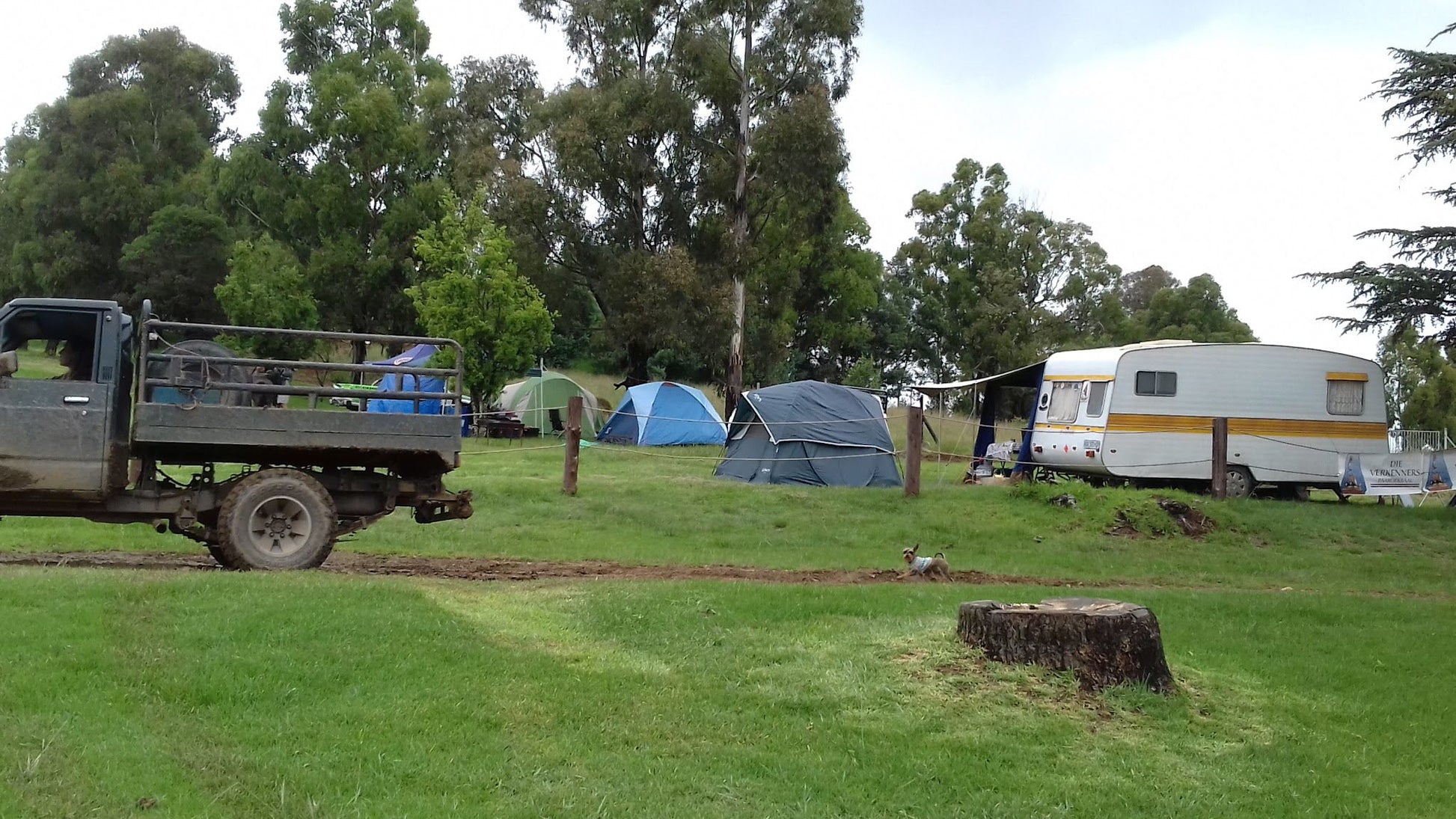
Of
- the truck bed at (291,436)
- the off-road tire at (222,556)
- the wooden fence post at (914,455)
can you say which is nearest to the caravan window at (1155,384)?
the wooden fence post at (914,455)

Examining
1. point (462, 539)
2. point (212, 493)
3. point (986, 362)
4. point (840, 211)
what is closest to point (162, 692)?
point (212, 493)

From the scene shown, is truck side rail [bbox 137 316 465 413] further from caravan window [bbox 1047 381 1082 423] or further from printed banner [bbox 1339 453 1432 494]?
printed banner [bbox 1339 453 1432 494]

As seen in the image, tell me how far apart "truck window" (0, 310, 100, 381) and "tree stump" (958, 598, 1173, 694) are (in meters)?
7.10

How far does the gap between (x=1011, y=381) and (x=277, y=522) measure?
15950 millimetres

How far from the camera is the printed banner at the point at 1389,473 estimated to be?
60.7 ft

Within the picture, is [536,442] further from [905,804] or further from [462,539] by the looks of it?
[905,804]

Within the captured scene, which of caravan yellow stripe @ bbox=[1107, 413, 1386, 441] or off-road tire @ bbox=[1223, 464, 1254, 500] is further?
off-road tire @ bbox=[1223, 464, 1254, 500]

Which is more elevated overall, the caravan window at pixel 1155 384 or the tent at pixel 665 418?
the caravan window at pixel 1155 384

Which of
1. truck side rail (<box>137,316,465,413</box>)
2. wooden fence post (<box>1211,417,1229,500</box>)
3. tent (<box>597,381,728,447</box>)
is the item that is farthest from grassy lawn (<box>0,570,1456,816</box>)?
tent (<box>597,381,728,447</box>)

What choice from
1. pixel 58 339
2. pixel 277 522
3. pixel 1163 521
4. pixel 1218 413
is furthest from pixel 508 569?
pixel 1218 413

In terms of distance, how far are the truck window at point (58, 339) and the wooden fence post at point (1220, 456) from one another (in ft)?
49.9

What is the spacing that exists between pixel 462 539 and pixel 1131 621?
29.0 ft

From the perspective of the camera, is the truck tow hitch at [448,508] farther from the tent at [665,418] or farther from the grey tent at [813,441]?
the tent at [665,418]

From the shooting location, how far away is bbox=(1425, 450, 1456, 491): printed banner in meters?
18.6
